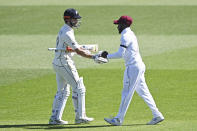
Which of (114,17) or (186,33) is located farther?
(114,17)

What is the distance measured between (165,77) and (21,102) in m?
5.47

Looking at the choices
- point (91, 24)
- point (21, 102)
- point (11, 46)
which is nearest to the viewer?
point (21, 102)

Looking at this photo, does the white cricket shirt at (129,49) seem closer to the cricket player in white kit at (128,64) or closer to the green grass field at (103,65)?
the cricket player in white kit at (128,64)

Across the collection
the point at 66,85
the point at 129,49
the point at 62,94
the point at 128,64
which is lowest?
the point at 62,94

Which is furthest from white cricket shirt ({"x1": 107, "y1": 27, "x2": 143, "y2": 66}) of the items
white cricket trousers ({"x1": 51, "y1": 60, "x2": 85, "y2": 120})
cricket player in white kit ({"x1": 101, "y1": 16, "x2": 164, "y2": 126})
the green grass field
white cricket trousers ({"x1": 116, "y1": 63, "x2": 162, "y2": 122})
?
the green grass field

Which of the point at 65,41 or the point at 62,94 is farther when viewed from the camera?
the point at 62,94

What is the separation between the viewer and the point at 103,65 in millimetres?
23844

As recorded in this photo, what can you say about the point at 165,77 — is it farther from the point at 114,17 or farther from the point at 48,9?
the point at 48,9

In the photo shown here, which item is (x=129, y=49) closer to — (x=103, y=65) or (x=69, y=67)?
(x=69, y=67)

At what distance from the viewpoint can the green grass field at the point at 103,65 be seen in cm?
1588


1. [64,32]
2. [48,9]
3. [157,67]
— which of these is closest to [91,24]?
[48,9]

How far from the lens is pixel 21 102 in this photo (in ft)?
58.9

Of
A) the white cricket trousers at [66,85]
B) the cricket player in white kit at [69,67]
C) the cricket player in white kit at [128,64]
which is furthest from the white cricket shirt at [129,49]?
the white cricket trousers at [66,85]

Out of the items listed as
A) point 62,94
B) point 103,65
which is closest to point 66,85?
point 62,94
